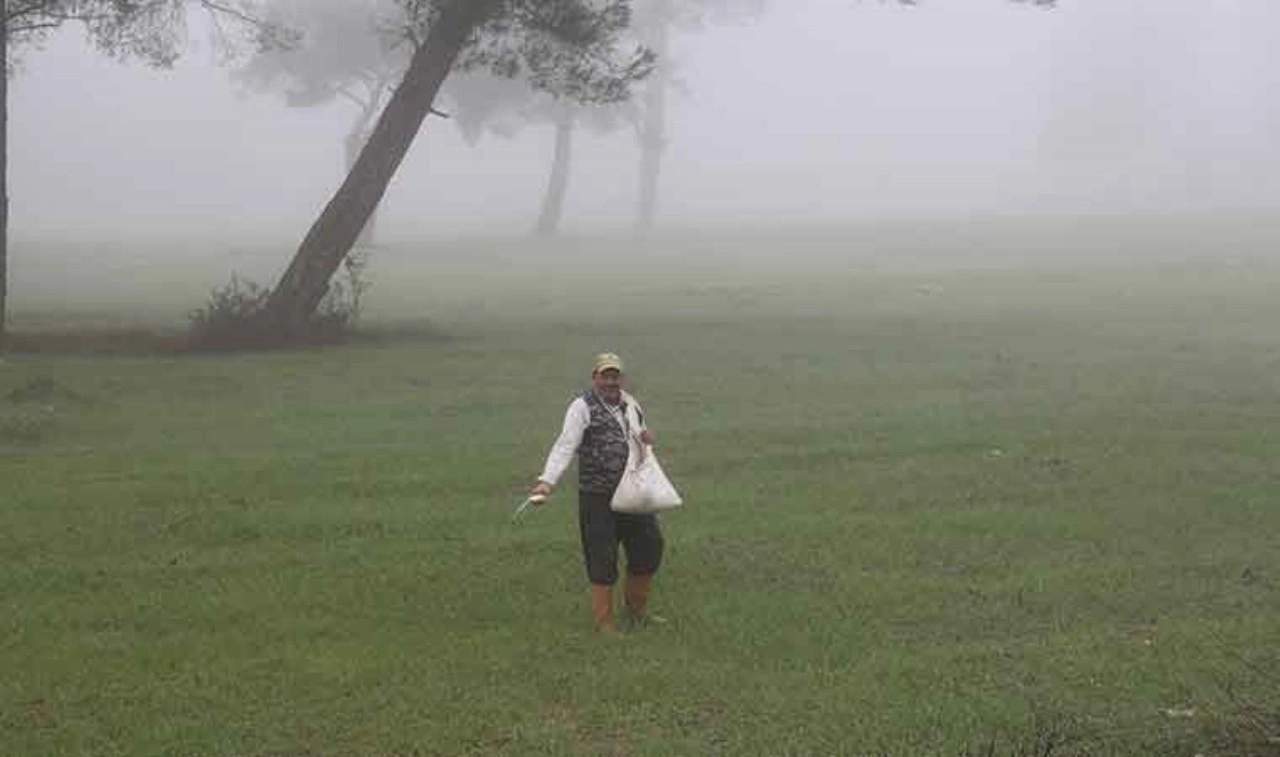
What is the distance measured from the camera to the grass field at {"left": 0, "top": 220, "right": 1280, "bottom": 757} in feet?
23.5

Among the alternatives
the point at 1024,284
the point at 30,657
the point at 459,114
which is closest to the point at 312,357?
the point at 30,657

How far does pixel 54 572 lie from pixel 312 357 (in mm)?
9453

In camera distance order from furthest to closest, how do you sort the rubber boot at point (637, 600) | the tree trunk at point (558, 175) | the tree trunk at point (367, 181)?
the tree trunk at point (558, 175) → the tree trunk at point (367, 181) → the rubber boot at point (637, 600)

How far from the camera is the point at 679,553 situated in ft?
32.5

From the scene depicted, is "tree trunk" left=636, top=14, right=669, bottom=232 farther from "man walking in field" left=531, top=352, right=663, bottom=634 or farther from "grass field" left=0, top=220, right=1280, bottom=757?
"man walking in field" left=531, top=352, right=663, bottom=634

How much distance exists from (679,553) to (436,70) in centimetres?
1186

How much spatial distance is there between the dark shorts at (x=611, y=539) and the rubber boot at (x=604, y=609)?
0.15 ft

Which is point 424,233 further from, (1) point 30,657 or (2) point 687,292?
(1) point 30,657

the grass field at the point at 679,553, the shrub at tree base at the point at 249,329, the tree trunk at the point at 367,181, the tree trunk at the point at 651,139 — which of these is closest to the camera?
the grass field at the point at 679,553

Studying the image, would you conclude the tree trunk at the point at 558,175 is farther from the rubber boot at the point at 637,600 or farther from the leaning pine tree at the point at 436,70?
the rubber boot at the point at 637,600

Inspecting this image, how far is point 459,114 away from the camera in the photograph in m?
52.6

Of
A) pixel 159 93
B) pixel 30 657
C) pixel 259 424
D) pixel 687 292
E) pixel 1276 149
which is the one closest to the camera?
pixel 30 657

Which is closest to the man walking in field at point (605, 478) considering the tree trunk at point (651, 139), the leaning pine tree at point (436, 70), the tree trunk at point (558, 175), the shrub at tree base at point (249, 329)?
the shrub at tree base at point (249, 329)

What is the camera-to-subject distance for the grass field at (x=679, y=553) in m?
7.16
